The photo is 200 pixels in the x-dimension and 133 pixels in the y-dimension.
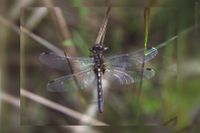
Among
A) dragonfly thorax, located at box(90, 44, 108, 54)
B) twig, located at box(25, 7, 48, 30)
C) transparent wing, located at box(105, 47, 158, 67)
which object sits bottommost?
transparent wing, located at box(105, 47, 158, 67)

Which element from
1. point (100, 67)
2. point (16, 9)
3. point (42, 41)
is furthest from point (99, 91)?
point (16, 9)

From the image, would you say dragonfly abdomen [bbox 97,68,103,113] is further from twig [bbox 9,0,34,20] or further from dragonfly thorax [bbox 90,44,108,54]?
twig [bbox 9,0,34,20]

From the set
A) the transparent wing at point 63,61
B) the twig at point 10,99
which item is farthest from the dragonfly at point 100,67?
the twig at point 10,99

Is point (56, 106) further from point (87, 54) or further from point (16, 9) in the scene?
point (16, 9)

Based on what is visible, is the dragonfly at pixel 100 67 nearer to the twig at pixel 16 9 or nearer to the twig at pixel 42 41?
the twig at pixel 42 41

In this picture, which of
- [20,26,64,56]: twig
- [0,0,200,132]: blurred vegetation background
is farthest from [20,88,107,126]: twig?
[20,26,64,56]: twig

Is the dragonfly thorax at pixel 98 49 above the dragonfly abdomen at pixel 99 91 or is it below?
above

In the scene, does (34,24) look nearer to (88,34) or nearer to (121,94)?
(88,34)
